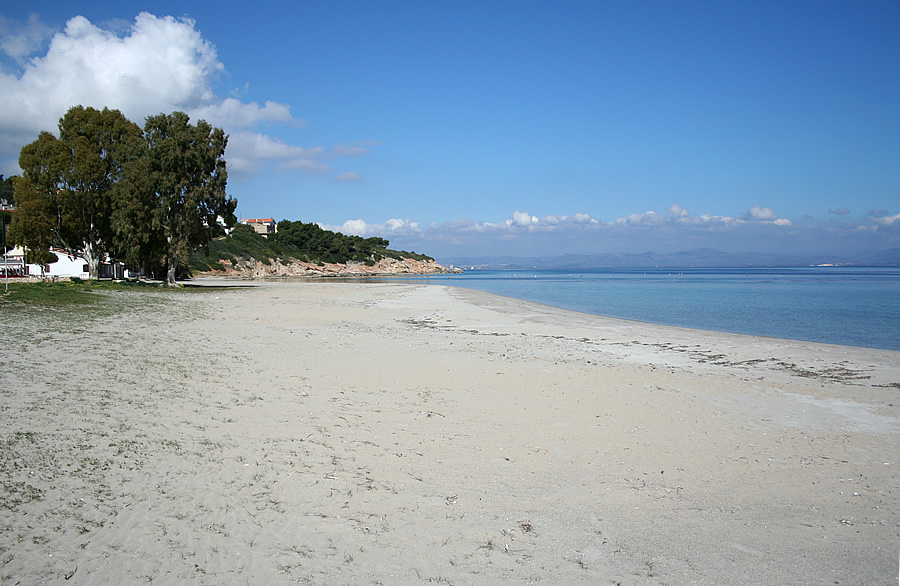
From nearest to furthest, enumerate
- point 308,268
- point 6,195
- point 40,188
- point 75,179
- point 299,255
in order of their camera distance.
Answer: point 40,188, point 75,179, point 6,195, point 308,268, point 299,255

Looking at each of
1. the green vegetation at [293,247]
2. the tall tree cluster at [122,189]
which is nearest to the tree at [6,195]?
the green vegetation at [293,247]

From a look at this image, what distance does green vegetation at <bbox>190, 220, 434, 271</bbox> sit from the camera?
8125 centimetres

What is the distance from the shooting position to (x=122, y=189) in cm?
3422

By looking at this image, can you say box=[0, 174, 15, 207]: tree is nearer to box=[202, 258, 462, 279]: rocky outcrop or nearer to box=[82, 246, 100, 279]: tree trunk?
box=[202, 258, 462, 279]: rocky outcrop

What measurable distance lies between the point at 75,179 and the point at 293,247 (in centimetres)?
7244

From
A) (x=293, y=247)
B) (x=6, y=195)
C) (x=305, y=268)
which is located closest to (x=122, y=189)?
(x=6, y=195)

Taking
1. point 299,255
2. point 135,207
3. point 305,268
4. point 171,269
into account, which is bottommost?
point 171,269

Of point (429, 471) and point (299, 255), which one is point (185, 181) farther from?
point (299, 255)

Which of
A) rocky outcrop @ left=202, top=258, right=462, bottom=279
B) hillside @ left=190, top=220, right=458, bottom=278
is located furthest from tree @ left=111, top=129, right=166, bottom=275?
rocky outcrop @ left=202, top=258, right=462, bottom=279

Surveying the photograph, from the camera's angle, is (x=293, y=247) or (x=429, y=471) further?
(x=293, y=247)

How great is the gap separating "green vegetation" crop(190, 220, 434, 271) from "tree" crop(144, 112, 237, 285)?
122 ft

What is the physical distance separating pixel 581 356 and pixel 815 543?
8461mm

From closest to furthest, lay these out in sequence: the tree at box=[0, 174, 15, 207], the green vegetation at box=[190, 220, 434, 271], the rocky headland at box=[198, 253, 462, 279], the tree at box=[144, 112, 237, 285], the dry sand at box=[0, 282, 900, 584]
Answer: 1. the dry sand at box=[0, 282, 900, 584]
2. the tree at box=[144, 112, 237, 285]
3. the tree at box=[0, 174, 15, 207]
4. the rocky headland at box=[198, 253, 462, 279]
5. the green vegetation at box=[190, 220, 434, 271]

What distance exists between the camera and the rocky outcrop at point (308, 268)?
78375 mm
